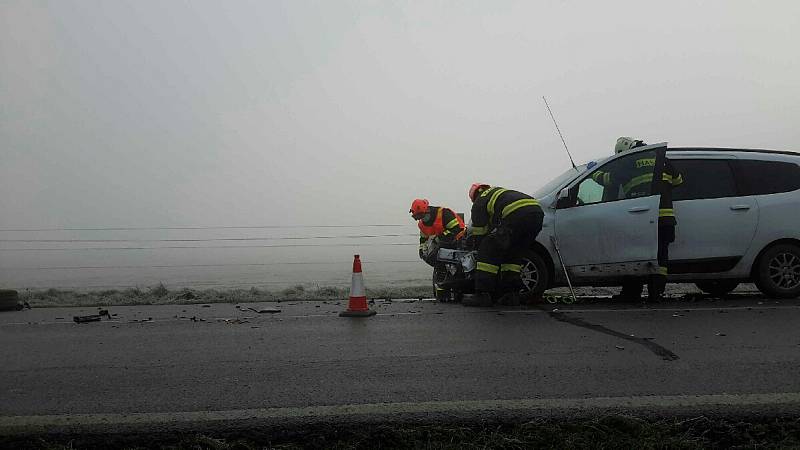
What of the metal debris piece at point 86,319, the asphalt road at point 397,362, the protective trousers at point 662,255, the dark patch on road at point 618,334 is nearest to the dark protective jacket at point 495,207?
the asphalt road at point 397,362

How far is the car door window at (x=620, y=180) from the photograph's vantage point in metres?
7.98

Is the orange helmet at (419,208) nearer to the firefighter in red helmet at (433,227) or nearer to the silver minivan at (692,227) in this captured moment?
the firefighter in red helmet at (433,227)

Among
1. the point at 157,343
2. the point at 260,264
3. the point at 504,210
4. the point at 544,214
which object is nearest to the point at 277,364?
the point at 157,343

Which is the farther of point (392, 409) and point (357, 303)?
point (357, 303)

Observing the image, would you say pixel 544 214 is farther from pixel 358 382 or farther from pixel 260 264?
pixel 260 264

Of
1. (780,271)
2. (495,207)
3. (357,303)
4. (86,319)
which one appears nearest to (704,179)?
(780,271)

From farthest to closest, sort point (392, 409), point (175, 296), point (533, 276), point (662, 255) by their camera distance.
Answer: point (175, 296)
point (533, 276)
point (662, 255)
point (392, 409)

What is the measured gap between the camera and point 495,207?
7.95 metres

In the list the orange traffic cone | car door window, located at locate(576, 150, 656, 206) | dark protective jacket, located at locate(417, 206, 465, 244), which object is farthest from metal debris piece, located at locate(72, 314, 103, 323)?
car door window, located at locate(576, 150, 656, 206)

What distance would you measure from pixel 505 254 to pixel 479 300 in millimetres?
634

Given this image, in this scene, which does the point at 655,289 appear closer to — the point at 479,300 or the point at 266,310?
the point at 479,300

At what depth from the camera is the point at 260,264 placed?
58.0 feet

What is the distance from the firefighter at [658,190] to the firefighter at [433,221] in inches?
106

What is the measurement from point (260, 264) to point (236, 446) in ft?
49.1
